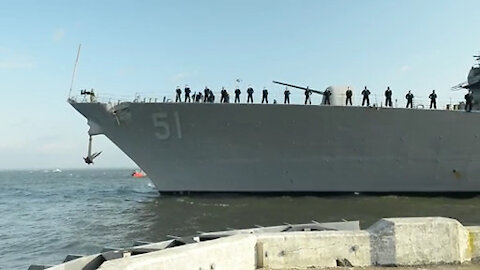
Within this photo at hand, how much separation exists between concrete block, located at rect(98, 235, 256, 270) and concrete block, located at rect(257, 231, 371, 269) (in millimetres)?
153

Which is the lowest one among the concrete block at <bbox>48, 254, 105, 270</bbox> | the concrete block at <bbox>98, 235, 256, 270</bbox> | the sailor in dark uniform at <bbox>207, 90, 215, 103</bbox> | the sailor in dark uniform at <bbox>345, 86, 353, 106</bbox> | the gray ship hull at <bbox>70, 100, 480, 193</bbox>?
the concrete block at <bbox>48, 254, 105, 270</bbox>

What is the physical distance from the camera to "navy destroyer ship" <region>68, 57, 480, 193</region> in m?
15.7

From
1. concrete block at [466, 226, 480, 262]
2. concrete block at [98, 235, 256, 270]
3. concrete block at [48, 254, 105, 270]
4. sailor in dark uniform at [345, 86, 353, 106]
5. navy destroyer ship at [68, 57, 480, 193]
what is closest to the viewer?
concrete block at [98, 235, 256, 270]

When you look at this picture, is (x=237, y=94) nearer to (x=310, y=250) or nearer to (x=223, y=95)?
(x=223, y=95)

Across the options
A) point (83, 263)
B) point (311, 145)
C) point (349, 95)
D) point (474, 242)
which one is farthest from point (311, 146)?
point (83, 263)

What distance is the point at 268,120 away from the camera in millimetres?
15969

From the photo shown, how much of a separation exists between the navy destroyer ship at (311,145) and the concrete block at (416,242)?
11637 mm

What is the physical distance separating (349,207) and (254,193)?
371cm

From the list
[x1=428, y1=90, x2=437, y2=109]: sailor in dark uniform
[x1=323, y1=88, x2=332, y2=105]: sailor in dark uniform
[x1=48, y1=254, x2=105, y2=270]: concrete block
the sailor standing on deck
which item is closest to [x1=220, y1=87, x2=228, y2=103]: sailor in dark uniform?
the sailor standing on deck

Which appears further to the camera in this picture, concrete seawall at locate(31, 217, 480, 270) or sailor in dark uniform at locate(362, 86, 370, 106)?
sailor in dark uniform at locate(362, 86, 370, 106)

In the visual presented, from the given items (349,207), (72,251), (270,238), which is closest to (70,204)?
(72,251)

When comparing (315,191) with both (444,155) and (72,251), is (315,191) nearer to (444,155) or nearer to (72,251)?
(444,155)

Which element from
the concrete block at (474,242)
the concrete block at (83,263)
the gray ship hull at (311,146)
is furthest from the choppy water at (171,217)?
the concrete block at (474,242)

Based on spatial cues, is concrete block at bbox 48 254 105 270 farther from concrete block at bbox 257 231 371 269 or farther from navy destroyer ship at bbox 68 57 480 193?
navy destroyer ship at bbox 68 57 480 193
